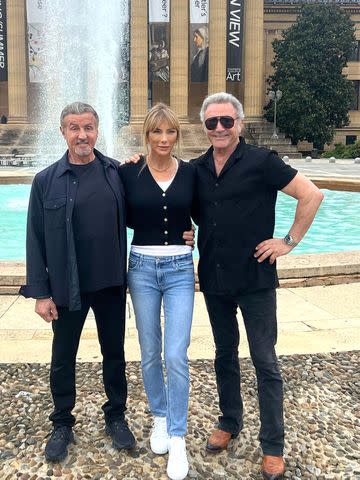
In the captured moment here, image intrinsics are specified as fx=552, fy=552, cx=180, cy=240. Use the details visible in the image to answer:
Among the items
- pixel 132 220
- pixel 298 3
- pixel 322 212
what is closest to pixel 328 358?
pixel 132 220

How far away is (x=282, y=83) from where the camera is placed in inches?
1820

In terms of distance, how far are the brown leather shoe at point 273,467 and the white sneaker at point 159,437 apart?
0.61 m

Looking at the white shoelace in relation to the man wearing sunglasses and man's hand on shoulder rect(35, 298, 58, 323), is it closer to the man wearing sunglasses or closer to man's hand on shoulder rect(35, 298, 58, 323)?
the man wearing sunglasses

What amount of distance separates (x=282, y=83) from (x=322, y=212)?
33.6 meters

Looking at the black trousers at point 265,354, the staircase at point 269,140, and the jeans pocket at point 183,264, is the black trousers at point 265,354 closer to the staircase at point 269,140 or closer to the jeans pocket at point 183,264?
the jeans pocket at point 183,264

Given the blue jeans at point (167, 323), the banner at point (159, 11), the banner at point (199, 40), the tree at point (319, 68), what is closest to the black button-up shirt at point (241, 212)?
the blue jeans at point (167, 323)

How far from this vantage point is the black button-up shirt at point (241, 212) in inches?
127

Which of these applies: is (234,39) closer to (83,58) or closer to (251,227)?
(83,58)

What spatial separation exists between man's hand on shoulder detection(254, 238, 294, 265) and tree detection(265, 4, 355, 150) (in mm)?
42653

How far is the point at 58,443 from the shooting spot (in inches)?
131

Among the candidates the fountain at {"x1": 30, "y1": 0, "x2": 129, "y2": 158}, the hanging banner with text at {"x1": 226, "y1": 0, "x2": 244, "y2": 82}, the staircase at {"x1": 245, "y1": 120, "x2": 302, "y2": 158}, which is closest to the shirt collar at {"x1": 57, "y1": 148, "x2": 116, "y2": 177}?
the fountain at {"x1": 30, "y1": 0, "x2": 129, "y2": 158}

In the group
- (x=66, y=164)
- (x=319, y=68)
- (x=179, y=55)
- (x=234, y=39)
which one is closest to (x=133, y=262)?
(x=66, y=164)

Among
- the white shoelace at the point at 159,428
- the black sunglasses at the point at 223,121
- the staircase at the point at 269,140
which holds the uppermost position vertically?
the staircase at the point at 269,140

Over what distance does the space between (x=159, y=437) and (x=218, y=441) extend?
0.36 meters
